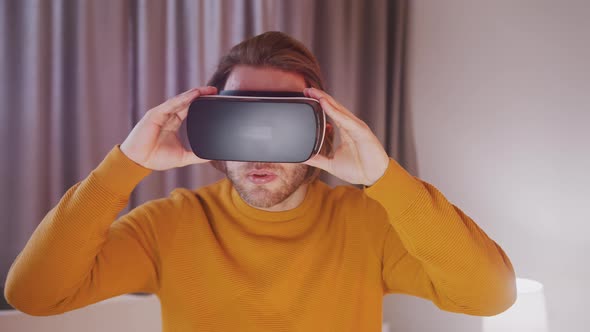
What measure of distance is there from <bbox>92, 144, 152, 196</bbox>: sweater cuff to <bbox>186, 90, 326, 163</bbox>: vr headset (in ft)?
0.42

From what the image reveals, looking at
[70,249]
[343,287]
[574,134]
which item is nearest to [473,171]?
[574,134]

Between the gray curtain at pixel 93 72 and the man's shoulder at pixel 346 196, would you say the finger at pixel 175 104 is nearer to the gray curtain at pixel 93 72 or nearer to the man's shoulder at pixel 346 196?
the man's shoulder at pixel 346 196

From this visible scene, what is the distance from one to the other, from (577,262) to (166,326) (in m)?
1.11

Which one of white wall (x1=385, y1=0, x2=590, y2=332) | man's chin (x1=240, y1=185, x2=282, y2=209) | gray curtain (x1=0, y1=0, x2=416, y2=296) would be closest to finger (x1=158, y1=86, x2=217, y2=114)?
man's chin (x1=240, y1=185, x2=282, y2=209)

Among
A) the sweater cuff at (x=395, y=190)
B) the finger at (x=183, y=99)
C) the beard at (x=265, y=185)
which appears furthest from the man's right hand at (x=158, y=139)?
the sweater cuff at (x=395, y=190)

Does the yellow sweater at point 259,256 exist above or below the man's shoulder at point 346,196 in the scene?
below

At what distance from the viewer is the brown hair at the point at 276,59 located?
107cm

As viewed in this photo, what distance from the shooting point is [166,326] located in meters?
1.05

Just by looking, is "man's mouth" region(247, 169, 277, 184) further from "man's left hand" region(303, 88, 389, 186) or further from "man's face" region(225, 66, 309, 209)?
"man's left hand" region(303, 88, 389, 186)

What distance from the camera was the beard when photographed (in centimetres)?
102

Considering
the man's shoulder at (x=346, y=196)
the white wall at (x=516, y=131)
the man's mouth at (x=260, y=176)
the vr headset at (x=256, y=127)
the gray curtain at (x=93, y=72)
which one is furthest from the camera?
the gray curtain at (x=93, y=72)

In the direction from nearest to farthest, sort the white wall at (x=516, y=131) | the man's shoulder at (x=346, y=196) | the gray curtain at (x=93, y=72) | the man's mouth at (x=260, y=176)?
the man's mouth at (x=260, y=176)
the man's shoulder at (x=346, y=196)
the white wall at (x=516, y=131)
the gray curtain at (x=93, y=72)

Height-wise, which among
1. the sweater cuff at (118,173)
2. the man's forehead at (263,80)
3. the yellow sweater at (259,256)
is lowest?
the yellow sweater at (259,256)

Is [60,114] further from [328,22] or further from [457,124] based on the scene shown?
[457,124]
